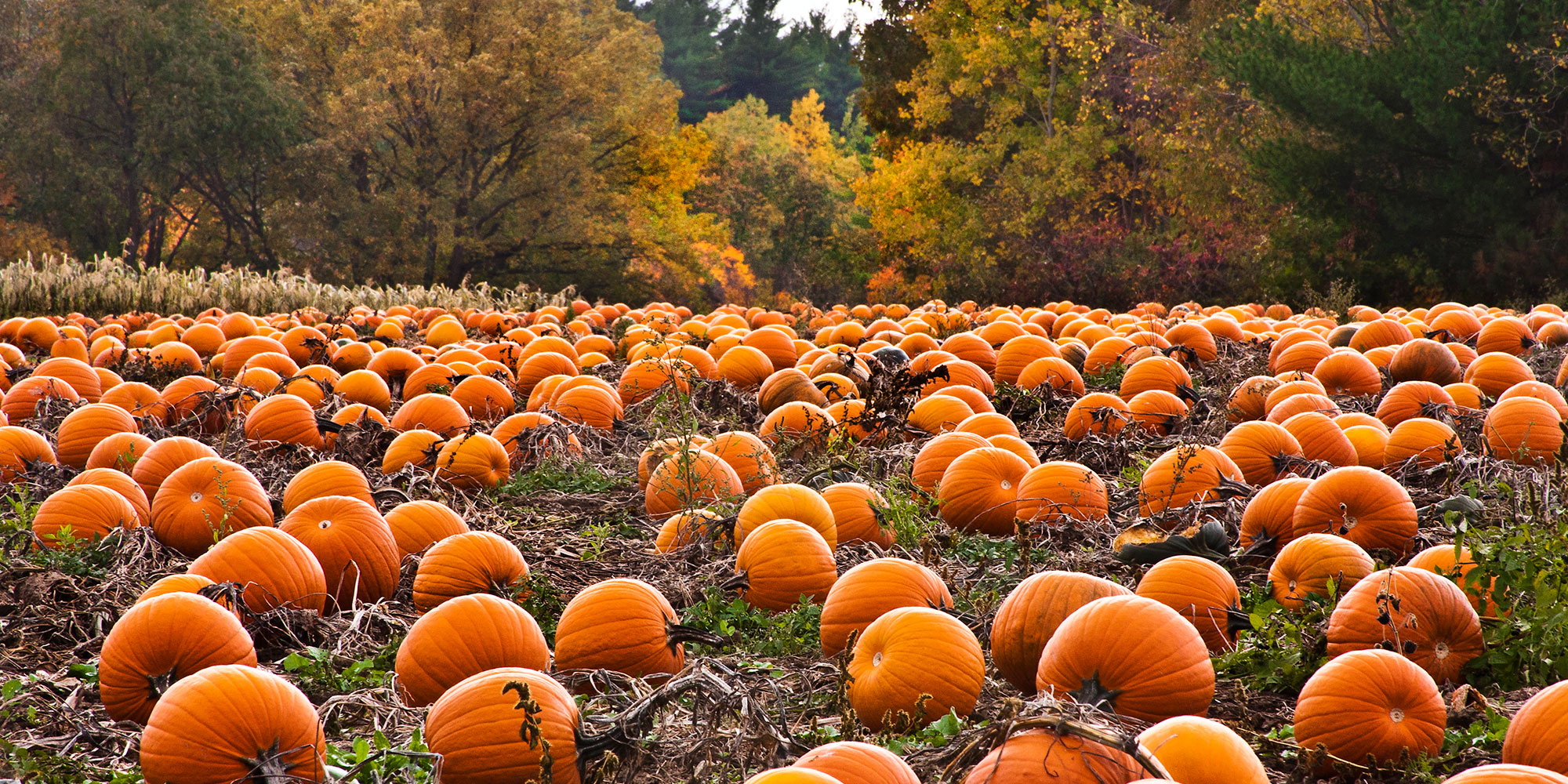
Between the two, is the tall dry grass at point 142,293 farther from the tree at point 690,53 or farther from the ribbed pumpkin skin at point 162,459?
the tree at point 690,53

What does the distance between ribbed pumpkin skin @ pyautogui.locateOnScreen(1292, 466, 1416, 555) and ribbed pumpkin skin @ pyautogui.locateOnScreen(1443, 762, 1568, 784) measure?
6.12 ft

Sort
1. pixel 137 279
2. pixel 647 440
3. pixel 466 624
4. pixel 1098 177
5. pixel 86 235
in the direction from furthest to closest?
1. pixel 86 235
2. pixel 1098 177
3. pixel 137 279
4. pixel 647 440
5. pixel 466 624

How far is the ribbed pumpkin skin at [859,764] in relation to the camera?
6.61 feet

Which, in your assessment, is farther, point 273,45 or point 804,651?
point 273,45

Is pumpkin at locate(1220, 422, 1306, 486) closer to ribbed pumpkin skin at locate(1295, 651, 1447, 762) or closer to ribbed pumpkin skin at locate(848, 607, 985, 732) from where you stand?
ribbed pumpkin skin at locate(1295, 651, 1447, 762)

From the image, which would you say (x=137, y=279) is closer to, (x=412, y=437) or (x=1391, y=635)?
(x=412, y=437)

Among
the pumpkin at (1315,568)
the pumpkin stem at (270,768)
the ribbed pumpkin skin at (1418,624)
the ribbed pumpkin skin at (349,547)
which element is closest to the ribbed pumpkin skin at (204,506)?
the ribbed pumpkin skin at (349,547)

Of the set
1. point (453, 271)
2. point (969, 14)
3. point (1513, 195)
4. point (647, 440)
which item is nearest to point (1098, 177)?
point (969, 14)

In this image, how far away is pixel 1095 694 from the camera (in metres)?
2.56

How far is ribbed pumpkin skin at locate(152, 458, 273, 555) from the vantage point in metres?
4.26

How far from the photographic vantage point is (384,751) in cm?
236

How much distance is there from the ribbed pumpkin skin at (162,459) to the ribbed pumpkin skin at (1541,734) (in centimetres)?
476

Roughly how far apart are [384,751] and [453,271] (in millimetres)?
32806

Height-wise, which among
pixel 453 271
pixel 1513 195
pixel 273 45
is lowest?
pixel 453 271
